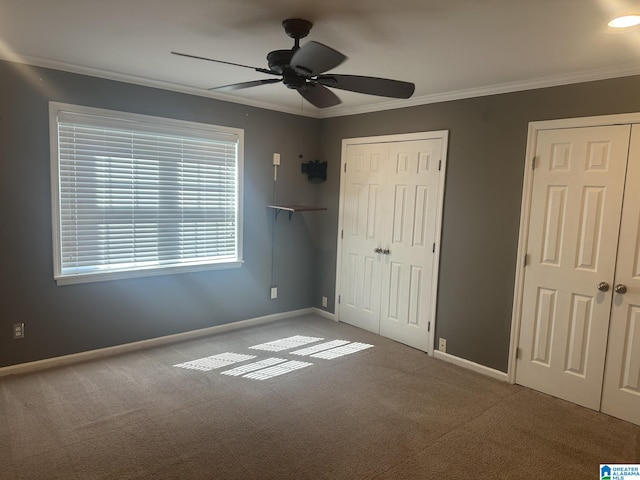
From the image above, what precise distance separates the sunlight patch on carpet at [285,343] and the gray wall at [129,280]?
0.61 m

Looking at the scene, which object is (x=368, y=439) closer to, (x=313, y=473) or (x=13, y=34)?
(x=313, y=473)

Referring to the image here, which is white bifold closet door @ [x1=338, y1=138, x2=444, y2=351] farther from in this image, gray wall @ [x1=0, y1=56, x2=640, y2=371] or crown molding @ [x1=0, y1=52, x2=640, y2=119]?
crown molding @ [x1=0, y1=52, x2=640, y2=119]

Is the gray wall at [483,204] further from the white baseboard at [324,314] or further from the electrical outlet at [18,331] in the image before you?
the electrical outlet at [18,331]

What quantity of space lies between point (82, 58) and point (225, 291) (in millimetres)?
2472

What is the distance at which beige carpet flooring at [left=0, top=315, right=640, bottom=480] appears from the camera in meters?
2.38

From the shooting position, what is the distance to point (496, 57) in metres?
2.78

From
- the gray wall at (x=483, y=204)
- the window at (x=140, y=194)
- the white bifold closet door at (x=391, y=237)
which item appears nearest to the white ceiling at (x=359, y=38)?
the gray wall at (x=483, y=204)

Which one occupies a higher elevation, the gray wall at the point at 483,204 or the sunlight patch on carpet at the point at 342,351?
the gray wall at the point at 483,204

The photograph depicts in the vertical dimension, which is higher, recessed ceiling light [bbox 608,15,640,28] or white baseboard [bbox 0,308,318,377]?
recessed ceiling light [bbox 608,15,640,28]

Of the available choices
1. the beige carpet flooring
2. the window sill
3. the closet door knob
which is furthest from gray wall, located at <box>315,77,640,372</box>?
the window sill

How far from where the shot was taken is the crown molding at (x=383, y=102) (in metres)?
2.98

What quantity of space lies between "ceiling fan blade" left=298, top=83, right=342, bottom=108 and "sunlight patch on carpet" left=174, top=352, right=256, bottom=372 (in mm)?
2346

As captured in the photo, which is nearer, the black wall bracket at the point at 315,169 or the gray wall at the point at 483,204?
the gray wall at the point at 483,204

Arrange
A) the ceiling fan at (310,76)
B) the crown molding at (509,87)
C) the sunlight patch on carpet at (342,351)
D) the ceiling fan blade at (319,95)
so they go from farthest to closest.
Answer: the sunlight patch on carpet at (342,351) → the crown molding at (509,87) → the ceiling fan blade at (319,95) → the ceiling fan at (310,76)
